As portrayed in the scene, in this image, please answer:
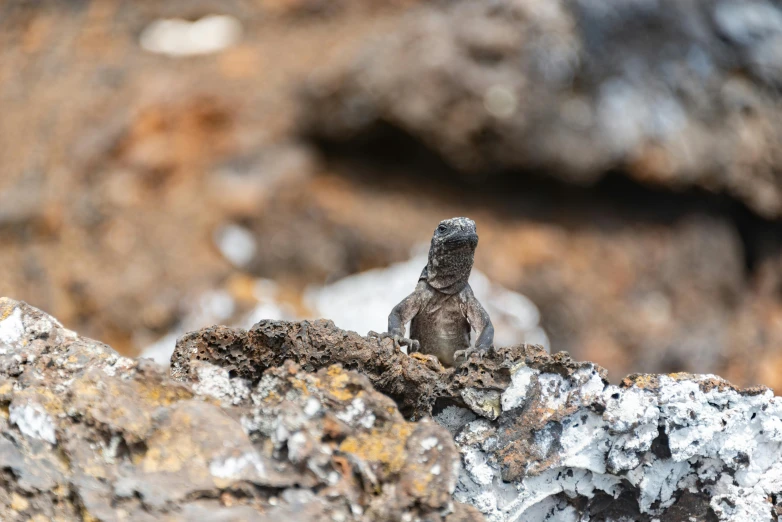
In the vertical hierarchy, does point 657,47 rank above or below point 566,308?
above

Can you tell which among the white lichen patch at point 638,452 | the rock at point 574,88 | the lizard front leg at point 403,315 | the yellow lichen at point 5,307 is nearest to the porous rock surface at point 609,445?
the white lichen patch at point 638,452

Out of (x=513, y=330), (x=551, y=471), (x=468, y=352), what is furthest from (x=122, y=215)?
(x=551, y=471)

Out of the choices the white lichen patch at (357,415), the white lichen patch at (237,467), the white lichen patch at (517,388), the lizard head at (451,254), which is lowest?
the white lichen patch at (237,467)

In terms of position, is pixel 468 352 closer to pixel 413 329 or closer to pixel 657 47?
pixel 413 329

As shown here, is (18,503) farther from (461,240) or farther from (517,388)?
(461,240)

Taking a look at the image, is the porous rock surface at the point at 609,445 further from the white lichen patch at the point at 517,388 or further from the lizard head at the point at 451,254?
the lizard head at the point at 451,254

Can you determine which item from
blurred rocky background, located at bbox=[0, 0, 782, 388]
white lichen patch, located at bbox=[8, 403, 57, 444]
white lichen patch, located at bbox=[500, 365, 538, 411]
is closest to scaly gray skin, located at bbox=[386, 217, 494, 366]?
white lichen patch, located at bbox=[500, 365, 538, 411]

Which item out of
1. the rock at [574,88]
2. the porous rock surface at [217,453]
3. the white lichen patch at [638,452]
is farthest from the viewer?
the rock at [574,88]
